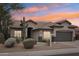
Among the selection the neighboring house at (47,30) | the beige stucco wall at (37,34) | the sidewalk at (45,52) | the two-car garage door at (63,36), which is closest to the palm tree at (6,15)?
the neighboring house at (47,30)

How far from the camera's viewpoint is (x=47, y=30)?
2200cm

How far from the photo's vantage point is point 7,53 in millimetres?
21938

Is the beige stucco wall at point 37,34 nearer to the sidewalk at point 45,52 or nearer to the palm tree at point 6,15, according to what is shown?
the sidewalk at point 45,52

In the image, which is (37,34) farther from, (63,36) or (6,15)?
(6,15)

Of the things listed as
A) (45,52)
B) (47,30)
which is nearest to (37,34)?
(47,30)

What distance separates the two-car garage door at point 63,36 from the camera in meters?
22.0

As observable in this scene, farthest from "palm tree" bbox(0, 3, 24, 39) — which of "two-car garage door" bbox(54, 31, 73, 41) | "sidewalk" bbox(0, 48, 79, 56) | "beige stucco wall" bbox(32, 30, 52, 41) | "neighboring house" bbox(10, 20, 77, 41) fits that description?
"two-car garage door" bbox(54, 31, 73, 41)

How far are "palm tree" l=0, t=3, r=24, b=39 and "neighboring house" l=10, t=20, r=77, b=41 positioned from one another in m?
0.10

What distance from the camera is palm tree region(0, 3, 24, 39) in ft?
72.1

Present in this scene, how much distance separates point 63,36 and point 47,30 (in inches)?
12.7

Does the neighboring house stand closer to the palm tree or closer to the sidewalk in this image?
the palm tree

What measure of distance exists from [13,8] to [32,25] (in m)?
0.46

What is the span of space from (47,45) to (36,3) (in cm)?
78

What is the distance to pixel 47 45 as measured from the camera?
21984 mm
